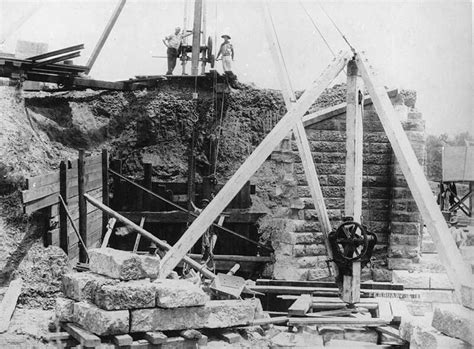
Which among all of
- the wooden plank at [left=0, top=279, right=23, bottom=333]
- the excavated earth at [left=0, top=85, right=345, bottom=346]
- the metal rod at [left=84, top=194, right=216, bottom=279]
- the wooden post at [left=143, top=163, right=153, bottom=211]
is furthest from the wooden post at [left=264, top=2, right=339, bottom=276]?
the wooden post at [left=143, top=163, right=153, bottom=211]

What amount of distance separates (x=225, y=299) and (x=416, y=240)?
4.49 meters

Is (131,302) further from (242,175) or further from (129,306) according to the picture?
(242,175)

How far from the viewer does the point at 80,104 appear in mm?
14508

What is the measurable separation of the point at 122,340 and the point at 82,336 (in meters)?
0.40

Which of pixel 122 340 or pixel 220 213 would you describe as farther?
pixel 220 213

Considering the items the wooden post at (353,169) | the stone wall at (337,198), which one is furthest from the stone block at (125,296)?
the stone wall at (337,198)

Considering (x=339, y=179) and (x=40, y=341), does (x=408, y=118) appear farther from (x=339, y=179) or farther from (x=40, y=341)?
(x=40, y=341)

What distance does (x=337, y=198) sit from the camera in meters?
10.0

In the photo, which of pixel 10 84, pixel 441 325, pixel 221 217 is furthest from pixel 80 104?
pixel 441 325

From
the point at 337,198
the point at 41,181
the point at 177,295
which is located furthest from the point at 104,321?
the point at 337,198

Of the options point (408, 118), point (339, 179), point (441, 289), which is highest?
point (408, 118)

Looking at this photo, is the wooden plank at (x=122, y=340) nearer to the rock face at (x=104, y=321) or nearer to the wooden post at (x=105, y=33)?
the rock face at (x=104, y=321)

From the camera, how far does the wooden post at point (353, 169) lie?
7.66m

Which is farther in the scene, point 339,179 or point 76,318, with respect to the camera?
point 339,179
